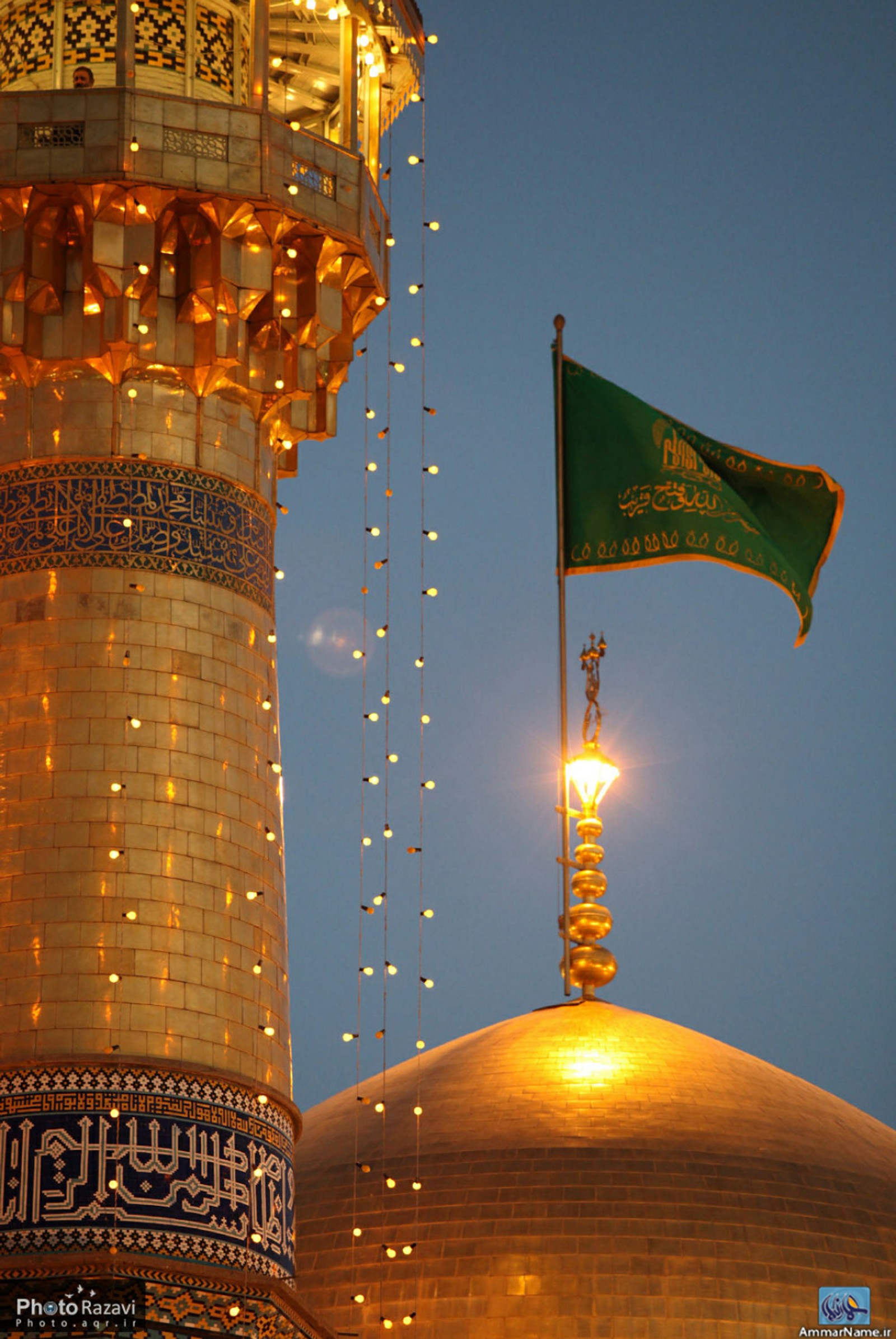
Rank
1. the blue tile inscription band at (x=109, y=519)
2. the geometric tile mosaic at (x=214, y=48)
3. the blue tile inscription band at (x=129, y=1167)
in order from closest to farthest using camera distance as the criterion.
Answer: the blue tile inscription band at (x=129, y=1167)
the blue tile inscription band at (x=109, y=519)
the geometric tile mosaic at (x=214, y=48)

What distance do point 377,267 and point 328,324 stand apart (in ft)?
1.81

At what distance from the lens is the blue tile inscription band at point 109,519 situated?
15.9 meters

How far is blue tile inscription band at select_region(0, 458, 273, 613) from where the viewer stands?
627 inches

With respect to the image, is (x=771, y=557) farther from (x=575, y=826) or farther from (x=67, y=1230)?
(x=67, y=1230)

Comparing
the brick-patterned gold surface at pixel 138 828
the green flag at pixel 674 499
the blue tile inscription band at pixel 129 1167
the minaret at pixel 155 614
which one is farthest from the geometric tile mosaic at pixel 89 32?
the blue tile inscription band at pixel 129 1167

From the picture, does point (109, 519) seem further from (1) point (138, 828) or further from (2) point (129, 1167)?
(2) point (129, 1167)

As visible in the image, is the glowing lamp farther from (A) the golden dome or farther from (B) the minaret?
(B) the minaret

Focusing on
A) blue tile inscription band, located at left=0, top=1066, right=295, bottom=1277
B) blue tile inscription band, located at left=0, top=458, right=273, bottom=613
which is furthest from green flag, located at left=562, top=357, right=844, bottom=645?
blue tile inscription band, located at left=0, top=1066, right=295, bottom=1277

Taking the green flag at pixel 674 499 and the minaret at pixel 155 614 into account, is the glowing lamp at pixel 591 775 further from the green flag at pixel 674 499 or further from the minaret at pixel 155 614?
the minaret at pixel 155 614

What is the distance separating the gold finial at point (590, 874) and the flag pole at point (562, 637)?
50 centimetres

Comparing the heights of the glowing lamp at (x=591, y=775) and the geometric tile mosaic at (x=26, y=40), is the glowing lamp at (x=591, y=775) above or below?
below

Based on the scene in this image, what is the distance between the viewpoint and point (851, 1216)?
19.2 m

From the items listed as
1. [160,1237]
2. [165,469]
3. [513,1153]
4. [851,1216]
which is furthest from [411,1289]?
[165,469]

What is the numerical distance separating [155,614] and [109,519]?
24.9 inches
